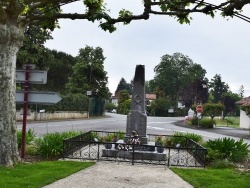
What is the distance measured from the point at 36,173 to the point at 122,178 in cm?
217

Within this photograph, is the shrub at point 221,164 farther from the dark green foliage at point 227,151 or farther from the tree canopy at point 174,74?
the tree canopy at point 174,74

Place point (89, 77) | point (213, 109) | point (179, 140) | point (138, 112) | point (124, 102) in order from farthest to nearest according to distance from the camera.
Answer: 1. point (124, 102)
2. point (89, 77)
3. point (213, 109)
4. point (179, 140)
5. point (138, 112)

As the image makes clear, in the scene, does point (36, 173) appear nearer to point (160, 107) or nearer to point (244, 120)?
point (244, 120)

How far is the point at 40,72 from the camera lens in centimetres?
1148

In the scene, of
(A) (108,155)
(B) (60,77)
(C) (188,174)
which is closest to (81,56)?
(B) (60,77)

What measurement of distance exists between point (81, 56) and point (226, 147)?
46825 millimetres

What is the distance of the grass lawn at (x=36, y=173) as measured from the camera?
8323 millimetres

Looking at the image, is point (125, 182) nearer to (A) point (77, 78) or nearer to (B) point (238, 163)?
(B) point (238, 163)

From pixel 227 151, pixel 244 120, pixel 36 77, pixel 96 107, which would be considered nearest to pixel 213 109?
pixel 244 120

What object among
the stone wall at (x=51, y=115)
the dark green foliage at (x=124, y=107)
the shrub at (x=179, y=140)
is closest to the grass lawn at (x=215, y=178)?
the shrub at (x=179, y=140)

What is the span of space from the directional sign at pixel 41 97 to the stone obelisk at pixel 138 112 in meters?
5.51

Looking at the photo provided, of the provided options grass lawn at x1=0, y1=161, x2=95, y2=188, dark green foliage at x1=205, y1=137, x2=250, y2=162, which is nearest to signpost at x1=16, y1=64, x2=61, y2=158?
grass lawn at x1=0, y1=161, x2=95, y2=188

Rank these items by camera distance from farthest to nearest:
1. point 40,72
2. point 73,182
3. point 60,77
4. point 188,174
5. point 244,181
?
1. point 60,77
2. point 40,72
3. point 188,174
4. point 244,181
5. point 73,182

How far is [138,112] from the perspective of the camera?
636 inches
